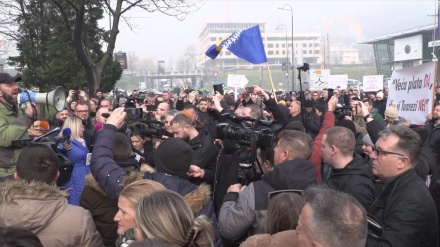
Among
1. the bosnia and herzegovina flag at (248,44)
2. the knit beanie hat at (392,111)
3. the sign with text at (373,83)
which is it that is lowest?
the sign with text at (373,83)

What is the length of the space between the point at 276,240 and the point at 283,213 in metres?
0.37

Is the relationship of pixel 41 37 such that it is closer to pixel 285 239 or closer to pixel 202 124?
pixel 202 124

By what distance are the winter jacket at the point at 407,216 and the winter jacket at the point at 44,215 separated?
1.76 m

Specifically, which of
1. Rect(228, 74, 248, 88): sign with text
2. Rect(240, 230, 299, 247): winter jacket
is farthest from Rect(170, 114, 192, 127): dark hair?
Rect(228, 74, 248, 88): sign with text

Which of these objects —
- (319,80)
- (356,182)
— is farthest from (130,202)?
(319,80)

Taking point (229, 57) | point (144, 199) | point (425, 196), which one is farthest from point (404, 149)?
point (229, 57)

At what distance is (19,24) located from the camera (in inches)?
993

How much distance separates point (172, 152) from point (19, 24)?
24.4 m

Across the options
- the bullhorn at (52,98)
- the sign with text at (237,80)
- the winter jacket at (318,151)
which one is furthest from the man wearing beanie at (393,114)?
the sign with text at (237,80)

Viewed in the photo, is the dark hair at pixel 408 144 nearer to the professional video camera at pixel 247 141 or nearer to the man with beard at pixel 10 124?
the professional video camera at pixel 247 141

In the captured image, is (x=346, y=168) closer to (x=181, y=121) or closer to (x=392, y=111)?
(x=181, y=121)

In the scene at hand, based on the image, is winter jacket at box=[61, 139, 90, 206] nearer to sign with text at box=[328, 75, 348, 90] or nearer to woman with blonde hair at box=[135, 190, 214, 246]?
woman with blonde hair at box=[135, 190, 214, 246]

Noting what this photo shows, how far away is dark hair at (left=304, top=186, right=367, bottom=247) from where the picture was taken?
2213 mm

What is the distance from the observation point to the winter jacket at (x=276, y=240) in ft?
8.14
